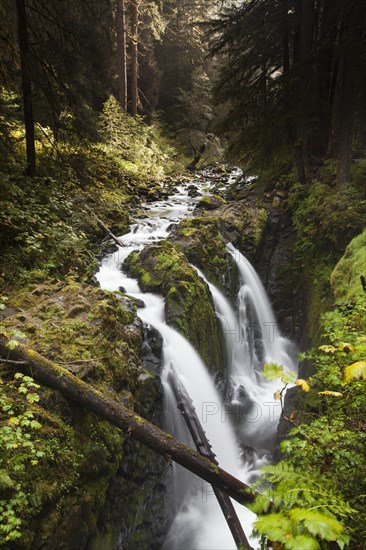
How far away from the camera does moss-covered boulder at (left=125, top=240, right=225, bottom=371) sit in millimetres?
7980

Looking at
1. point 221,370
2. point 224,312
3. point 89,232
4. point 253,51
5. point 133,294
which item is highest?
point 253,51

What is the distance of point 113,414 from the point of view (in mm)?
4051

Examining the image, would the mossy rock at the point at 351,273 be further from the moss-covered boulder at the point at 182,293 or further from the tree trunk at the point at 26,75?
the tree trunk at the point at 26,75

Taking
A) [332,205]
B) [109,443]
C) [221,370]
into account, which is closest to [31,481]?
[109,443]

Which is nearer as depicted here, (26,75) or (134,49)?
(26,75)

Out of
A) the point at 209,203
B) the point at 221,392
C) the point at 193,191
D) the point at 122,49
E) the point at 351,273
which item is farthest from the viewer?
the point at 122,49

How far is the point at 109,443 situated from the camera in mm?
4285

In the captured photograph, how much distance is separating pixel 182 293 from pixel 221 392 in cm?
256

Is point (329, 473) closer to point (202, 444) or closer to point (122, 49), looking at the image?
point (202, 444)

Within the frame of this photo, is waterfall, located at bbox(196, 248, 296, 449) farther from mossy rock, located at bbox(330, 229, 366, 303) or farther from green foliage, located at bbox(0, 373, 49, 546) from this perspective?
green foliage, located at bbox(0, 373, 49, 546)

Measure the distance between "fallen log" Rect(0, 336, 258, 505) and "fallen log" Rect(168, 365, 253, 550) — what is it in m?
0.22

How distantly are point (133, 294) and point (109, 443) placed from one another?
4445 millimetres

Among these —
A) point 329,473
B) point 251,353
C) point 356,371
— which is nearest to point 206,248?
point 251,353

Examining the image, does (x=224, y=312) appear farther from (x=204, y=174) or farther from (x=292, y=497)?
(x=204, y=174)
